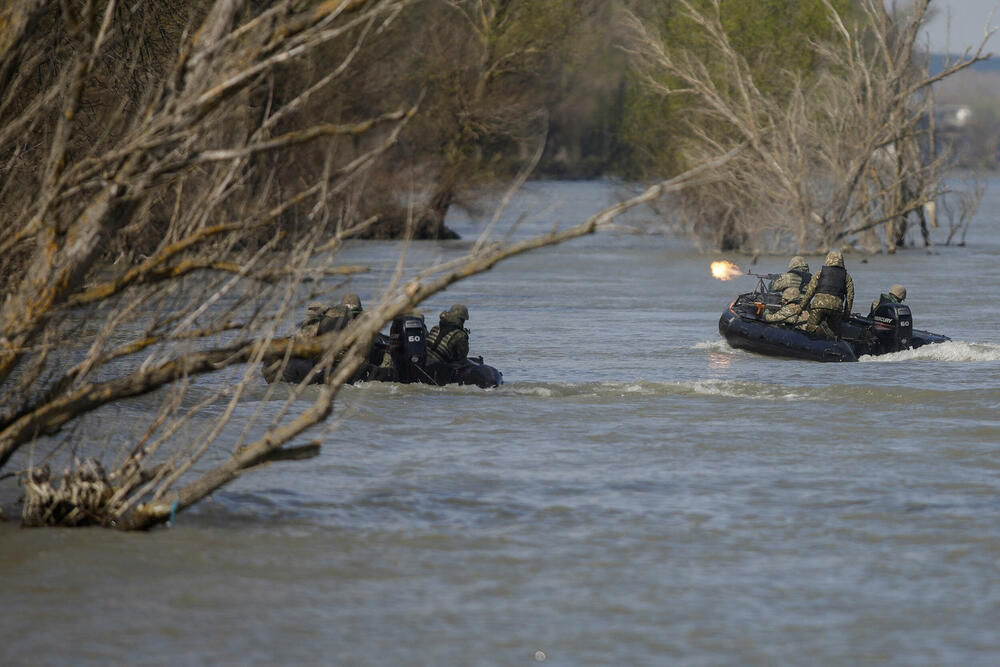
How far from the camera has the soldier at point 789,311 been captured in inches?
834

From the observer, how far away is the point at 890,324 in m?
21.0

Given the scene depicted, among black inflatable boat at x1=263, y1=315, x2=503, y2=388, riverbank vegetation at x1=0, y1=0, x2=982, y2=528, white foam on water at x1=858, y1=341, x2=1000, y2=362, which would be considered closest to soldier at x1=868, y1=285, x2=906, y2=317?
white foam on water at x1=858, y1=341, x2=1000, y2=362

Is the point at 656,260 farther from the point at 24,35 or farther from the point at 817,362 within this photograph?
the point at 24,35

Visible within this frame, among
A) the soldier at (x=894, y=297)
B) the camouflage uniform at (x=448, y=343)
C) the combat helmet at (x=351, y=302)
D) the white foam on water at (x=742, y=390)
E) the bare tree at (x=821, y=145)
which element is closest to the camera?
the combat helmet at (x=351, y=302)

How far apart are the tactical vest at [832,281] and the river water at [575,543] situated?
2.37m

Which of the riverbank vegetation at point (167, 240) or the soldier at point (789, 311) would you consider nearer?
the riverbank vegetation at point (167, 240)

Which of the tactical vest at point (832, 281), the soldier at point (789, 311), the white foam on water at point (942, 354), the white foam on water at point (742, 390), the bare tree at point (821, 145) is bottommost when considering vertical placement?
the white foam on water at point (742, 390)

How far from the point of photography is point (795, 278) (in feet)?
71.2

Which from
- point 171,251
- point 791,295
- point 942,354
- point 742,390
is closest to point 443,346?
point 742,390

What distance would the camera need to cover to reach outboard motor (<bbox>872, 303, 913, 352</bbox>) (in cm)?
2086

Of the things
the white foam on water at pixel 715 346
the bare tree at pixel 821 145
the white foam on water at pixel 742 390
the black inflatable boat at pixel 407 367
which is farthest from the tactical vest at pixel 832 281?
the bare tree at pixel 821 145

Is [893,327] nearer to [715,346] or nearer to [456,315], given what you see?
[715,346]

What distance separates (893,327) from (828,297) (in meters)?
1.03

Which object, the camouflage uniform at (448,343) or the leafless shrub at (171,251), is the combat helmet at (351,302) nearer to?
the camouflage uniform at (448,343)
